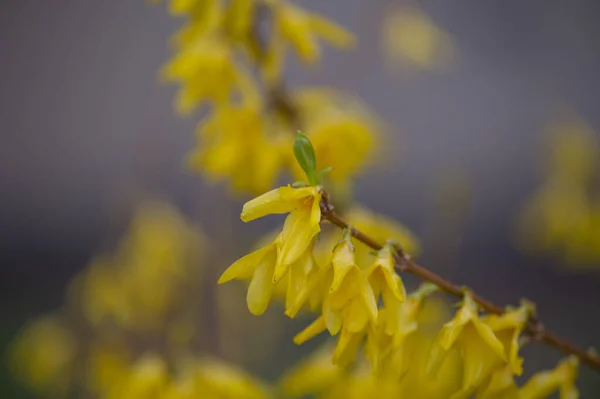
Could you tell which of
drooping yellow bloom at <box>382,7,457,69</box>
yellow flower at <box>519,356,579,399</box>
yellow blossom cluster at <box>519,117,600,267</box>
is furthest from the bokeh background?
yellow flower at <box>519,356,579,399</box>

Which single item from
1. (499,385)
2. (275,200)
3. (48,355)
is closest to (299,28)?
(275,200)

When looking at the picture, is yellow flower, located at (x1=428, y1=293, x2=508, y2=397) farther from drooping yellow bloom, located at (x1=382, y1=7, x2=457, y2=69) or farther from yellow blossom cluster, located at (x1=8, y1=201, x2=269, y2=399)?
drooping yellow bloom, located at (x1=382, y1=7, x2=457, y2=69)

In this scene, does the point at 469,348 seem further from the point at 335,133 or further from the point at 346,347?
the point at 335,133

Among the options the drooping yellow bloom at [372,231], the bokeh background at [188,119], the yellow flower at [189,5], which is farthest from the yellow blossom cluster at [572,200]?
the bokeh background at [188,119]

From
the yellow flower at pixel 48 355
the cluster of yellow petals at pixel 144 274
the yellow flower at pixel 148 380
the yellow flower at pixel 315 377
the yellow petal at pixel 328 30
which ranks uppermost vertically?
the yellow petal at pixel 328 30

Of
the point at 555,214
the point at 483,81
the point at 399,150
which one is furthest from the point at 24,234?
the point at 555,214

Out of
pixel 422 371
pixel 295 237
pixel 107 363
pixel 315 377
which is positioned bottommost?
pixel 107 363

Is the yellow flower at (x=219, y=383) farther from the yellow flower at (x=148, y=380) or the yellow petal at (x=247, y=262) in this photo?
the yellow petal at (x=247, y=262)
